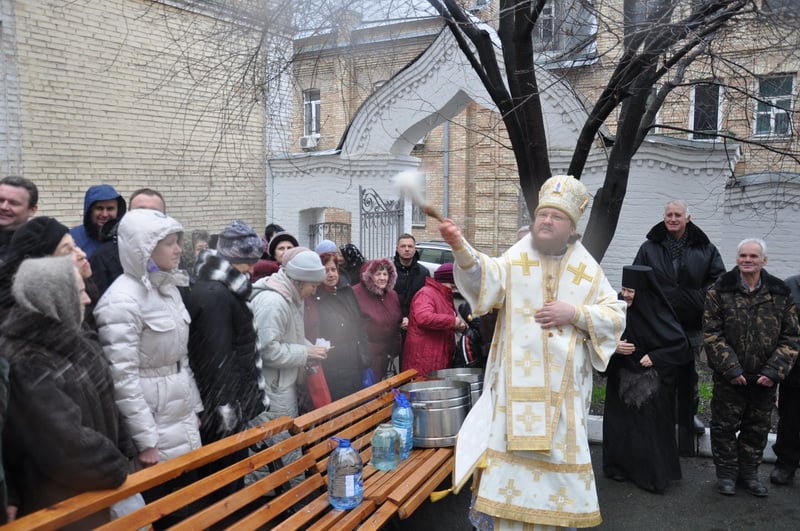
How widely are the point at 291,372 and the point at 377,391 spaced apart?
64cm

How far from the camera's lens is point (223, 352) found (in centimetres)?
351

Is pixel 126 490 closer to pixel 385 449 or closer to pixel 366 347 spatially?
pixel 385 449

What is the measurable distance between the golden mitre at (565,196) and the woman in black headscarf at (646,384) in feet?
5.70

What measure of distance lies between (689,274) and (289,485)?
370 centimetres

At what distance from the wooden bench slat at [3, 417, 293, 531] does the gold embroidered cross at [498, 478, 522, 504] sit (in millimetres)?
1213

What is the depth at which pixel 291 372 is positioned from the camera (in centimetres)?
432

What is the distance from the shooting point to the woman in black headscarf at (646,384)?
15.9 ft

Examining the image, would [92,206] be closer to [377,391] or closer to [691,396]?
[377,391]

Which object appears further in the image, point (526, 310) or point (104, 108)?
point (104, 108)

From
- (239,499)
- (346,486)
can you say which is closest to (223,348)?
(239,499)

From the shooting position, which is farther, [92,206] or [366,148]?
[366,148]

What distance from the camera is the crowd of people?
2.46 m

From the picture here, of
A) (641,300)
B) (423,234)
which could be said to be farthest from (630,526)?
(423,234)

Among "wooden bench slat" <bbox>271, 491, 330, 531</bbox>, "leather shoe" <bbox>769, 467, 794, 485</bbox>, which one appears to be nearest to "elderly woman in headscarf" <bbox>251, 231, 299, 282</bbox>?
"wooden bench slat" <bbox>271, 491, 330, 531</bbox>
